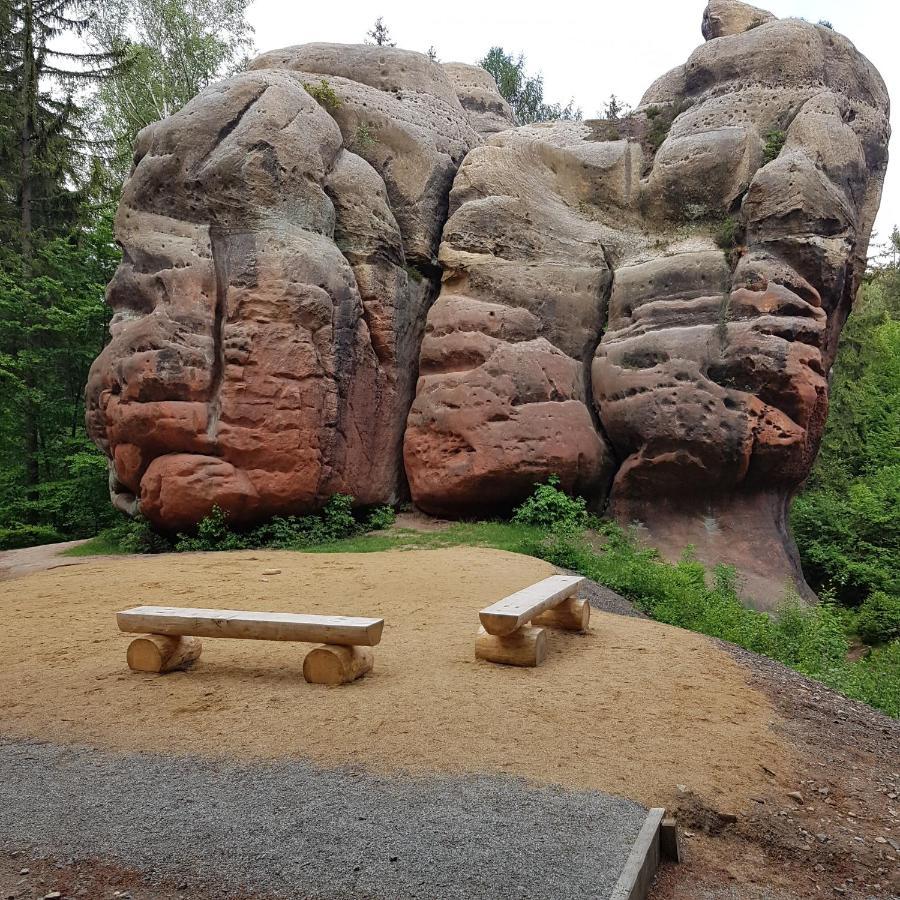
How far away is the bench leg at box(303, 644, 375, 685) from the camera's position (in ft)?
15.8

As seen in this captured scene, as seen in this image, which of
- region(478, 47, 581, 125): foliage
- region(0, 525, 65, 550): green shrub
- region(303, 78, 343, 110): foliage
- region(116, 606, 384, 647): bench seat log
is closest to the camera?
region(116, 606, 384, 647): bench seat log

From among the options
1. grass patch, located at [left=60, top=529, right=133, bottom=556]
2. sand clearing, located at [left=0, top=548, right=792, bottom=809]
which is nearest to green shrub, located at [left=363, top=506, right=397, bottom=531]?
grass patch, located at [left=60, top=529, right=133, bottom=556]

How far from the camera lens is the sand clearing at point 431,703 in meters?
3.83

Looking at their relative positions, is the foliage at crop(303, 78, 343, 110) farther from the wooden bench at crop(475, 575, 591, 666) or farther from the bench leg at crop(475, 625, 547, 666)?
the bench leg at crop(475, 625, 547, 666)

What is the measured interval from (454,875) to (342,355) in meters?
10.4

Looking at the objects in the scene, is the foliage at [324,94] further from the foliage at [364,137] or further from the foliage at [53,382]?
the foliage at [53,382]

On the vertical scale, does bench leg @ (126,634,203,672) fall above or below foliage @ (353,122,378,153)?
below

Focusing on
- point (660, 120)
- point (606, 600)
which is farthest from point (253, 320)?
point (660, 120)

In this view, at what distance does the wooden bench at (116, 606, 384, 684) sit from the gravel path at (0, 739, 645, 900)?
1.13 metres

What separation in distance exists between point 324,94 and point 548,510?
29.9 ft

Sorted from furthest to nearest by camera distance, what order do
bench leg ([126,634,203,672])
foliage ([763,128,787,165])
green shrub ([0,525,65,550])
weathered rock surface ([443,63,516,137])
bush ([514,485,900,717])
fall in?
weathered rock surface ([443,63,516,137]) → green shrub ([0,525,65,550]) → foliage ([763,128,787,165]) → bush ([514,485,900,717]) → bench leg ([126,634,203,672])

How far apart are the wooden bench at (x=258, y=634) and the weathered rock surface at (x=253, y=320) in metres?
6.59

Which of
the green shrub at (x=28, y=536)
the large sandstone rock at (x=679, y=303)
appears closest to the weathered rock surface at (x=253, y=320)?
the large sandstone rock at (x=679, y=303)

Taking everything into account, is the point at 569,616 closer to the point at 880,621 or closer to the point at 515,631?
the point at 515,631
